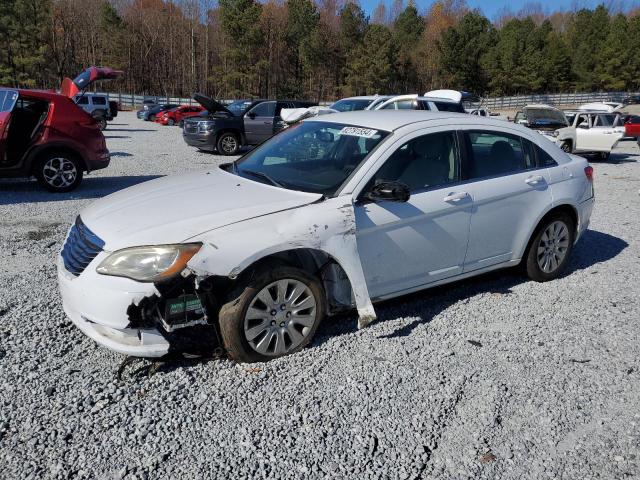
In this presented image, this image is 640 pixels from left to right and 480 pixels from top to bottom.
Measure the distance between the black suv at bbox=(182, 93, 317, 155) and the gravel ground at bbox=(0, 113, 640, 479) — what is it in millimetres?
11640

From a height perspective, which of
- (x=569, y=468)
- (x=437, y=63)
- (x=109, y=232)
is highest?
(x=437, y=63)

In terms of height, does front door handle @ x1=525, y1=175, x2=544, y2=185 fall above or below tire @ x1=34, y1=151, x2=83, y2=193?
above

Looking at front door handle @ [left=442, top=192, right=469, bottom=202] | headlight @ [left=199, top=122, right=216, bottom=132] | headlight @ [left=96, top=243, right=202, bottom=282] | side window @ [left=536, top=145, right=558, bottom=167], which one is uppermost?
side window @ [left=536, top=145, right=558, bottom=167]

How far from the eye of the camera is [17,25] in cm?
5397

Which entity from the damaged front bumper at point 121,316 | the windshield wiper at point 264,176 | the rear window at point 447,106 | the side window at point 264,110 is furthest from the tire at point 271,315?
the side window at point 264,110

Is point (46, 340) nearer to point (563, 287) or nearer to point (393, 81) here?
point (563, 287)

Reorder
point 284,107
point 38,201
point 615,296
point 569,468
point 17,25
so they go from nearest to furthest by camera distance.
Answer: point 569,468, point 615,296, point 38,201, point 284,107, point 17,25

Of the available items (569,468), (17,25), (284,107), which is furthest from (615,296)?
(17,25)

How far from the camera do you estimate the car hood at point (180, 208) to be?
3.38 meters

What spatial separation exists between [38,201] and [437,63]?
67801 millimetres

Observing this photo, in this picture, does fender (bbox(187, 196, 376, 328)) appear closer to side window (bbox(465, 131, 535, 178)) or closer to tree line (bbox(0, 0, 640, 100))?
side window (bbox(465, 131, 535, 178))

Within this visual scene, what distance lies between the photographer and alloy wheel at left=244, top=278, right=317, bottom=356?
353 centimetres

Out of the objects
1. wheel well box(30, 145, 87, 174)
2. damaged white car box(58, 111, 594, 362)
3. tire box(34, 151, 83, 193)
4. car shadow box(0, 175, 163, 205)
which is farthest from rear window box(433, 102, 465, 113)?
damaged white car box(58, 111, 594, 362)

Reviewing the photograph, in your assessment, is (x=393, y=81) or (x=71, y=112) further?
(x=393, y=81)
